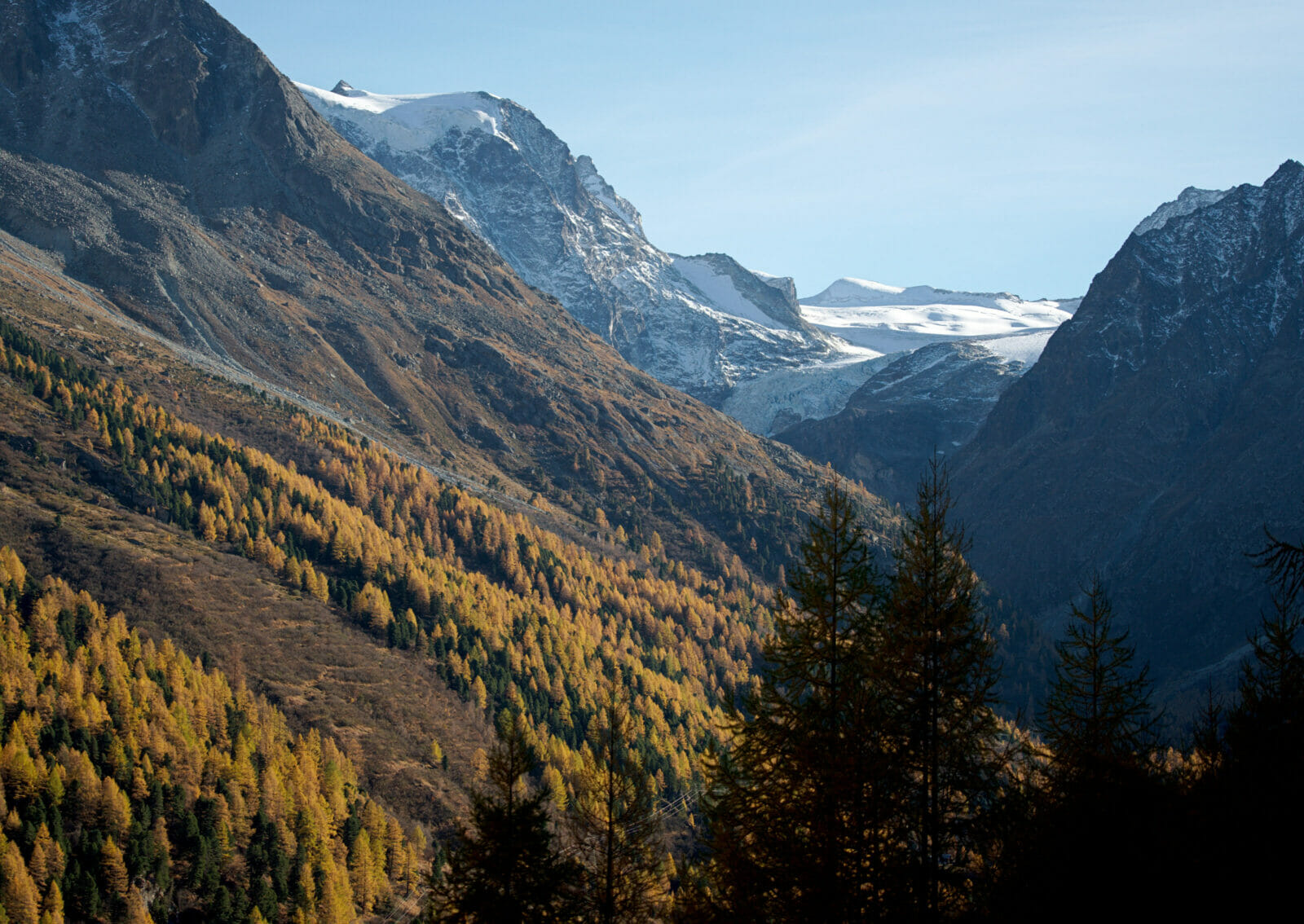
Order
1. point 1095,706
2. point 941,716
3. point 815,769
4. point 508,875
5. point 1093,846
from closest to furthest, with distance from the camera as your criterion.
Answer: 1. point 1093,846
2. point 815,769
3. point 941,716
4. point 508,875
5. point 1095,706

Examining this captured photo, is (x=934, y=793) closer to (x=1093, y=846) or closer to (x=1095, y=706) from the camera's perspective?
(x=1093, y=846)

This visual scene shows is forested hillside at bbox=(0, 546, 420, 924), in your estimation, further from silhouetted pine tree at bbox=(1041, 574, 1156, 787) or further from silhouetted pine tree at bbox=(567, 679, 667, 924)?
silhouetted pine tree at bbox=(1041, 574, 1156, 787)

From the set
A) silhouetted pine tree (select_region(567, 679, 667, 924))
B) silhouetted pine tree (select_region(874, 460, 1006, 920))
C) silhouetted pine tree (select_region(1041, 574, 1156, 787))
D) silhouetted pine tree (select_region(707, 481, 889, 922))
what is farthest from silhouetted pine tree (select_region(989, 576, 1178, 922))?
silhouetted pine tree (select_region(567, 679, 667, 924))

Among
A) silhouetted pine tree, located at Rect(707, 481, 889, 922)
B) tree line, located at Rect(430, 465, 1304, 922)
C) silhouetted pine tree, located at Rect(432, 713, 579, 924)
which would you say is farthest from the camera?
silhouetted pine tree, located at Rect(432, 713, 579, 924)

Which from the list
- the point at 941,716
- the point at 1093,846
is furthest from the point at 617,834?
the point at 1093,846

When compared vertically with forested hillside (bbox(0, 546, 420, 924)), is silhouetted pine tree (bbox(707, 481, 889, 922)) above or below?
above

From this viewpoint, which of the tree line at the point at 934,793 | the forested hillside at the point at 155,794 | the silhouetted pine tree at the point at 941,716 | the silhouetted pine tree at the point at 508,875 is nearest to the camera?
the tree line at the point at 934,793

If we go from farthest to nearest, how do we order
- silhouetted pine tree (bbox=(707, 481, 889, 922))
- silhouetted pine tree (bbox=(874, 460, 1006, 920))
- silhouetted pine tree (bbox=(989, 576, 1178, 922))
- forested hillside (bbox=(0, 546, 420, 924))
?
forested hillside (bbox=(0, 546, 420, 924)) < silhouetted pine tree (bbox=(874, 460, 1006, 920)) < silhouetted pine tree (bbox=(707, 481, 889, 922)) < silhouetted pine tree (bbox=(989, 576, 1178, 922))

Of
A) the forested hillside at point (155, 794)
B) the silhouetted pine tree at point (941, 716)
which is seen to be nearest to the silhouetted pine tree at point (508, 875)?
the silhouetted pine tree at point (941, 716)

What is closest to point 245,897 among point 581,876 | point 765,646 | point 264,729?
point 264,729

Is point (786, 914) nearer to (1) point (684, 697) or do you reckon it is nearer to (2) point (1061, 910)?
(2) point (1061, 910)

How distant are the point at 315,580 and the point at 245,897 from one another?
77.0 meters

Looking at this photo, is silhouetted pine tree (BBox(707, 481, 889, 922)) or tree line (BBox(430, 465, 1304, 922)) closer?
Answer: tree line (BBox(430, 465, 1304, 922))

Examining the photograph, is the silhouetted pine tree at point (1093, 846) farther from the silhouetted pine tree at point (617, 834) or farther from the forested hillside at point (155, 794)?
the forested hillside at point (155, 794)
